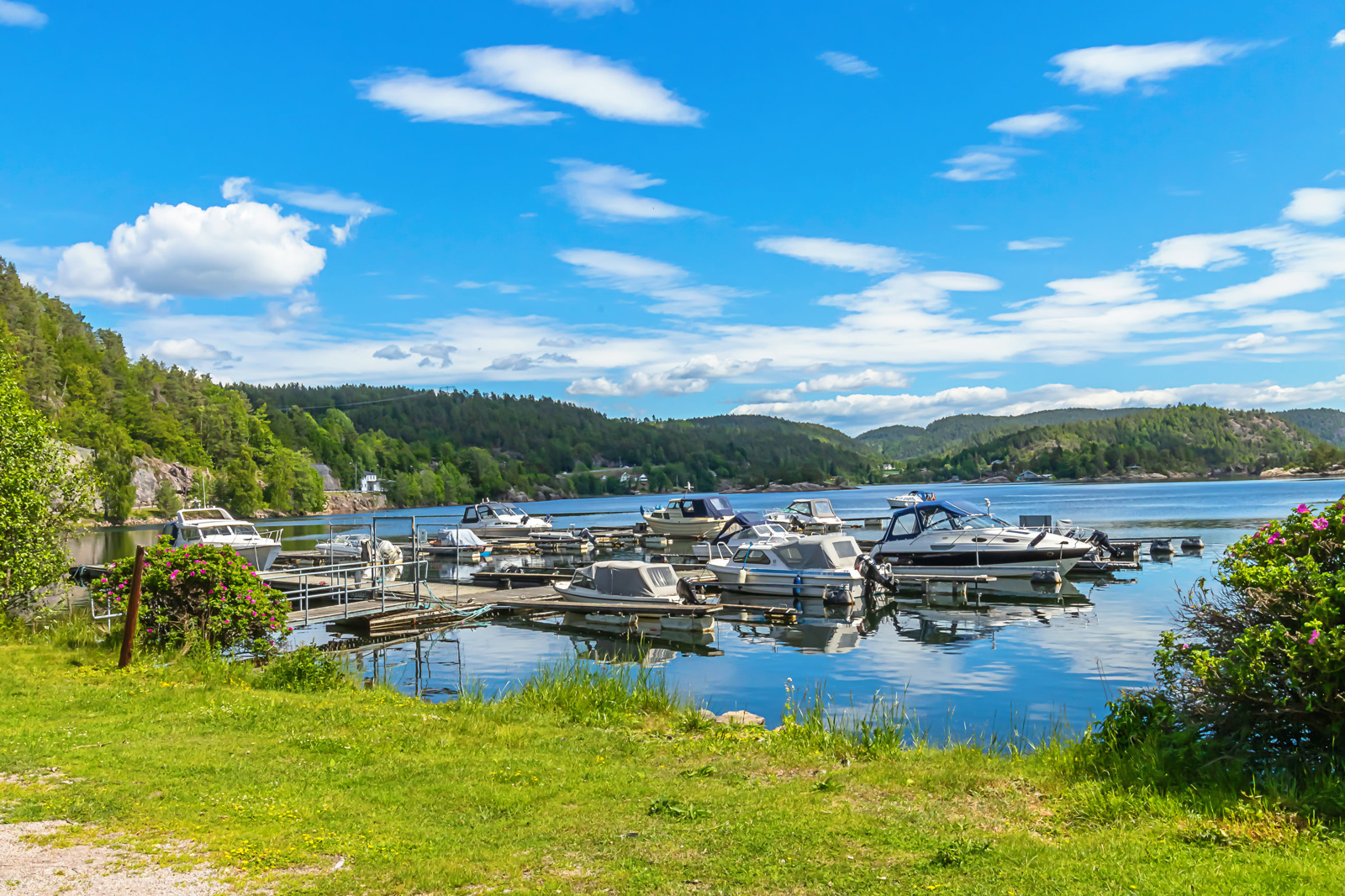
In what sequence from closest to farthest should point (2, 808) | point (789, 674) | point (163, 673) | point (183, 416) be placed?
point (2, 808) < point (163, 673) < point (789, 674) < point (183, 416)

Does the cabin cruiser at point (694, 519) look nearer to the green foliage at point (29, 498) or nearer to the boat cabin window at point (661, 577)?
the boat cabin window at point (661, 577)

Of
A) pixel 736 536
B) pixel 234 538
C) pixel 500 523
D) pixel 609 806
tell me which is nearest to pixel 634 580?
pixel 736 536

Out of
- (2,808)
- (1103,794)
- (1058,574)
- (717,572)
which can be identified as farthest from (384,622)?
(1058,574)

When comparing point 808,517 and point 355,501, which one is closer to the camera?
point 808,517

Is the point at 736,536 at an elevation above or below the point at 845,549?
below

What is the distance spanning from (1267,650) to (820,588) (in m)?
24.5

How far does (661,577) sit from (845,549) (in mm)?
8430

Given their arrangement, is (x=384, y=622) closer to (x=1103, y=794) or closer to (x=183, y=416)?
(x=1103, y=794)

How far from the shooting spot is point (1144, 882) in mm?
5555

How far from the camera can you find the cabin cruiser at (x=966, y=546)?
34.2 metres

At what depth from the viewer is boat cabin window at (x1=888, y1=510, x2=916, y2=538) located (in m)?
36.9

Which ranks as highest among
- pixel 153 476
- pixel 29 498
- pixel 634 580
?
pixel 153 476

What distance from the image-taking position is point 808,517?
211 ft

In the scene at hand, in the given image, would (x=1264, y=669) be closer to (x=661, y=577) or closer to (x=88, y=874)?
(x=88, y=874)
